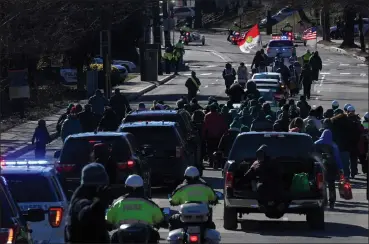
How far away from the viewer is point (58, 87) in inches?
1997

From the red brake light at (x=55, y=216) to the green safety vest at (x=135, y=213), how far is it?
202 centimetres

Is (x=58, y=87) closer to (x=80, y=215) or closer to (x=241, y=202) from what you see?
(x=241, y=202)

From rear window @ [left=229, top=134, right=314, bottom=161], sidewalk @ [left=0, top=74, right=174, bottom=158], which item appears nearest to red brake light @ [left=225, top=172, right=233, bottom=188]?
rear window @ [left=229, top=134, right=314, bottom=161]

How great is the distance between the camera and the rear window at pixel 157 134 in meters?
21.1

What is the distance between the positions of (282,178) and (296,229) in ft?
2.68

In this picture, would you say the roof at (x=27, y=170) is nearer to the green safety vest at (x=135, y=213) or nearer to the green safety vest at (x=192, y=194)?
the green safety vest at (x=192, y=194)

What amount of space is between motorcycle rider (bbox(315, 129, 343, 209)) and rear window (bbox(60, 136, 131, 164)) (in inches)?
131

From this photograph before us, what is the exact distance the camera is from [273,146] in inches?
665

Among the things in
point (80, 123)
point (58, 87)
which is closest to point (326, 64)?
point (58, 87)

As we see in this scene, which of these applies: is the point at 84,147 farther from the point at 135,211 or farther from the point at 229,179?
the point at 135,211

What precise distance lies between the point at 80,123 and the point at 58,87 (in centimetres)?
2637

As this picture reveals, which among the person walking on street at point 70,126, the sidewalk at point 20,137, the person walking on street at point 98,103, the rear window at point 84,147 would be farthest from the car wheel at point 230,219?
the person walking on street at point 98,103

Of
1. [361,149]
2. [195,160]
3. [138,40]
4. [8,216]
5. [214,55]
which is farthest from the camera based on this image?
[214,55]

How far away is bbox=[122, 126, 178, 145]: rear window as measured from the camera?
2106 centimetres
